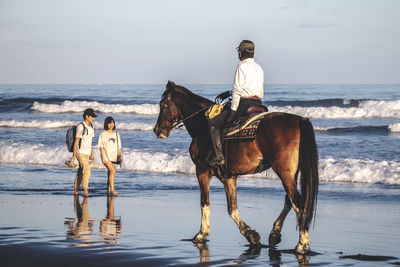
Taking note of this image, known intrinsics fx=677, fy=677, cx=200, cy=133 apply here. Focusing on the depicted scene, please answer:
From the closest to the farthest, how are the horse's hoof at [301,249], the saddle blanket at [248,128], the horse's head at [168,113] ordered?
the horse's hoof at [301,249]
the saddle blanket at [248,128]
the horse's head at [168,113]

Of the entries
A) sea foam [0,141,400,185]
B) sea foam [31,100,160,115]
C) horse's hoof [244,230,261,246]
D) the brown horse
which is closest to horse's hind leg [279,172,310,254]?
the brown horse

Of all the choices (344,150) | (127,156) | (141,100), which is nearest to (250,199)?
(127,156)

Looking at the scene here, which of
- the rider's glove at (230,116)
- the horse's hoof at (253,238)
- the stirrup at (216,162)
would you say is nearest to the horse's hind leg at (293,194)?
the horse's hoof at (253,238)

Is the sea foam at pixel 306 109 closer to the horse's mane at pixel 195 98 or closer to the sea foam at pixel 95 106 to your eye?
the sea foam at pixel 95 106

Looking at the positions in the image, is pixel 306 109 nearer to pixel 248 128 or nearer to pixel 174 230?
pixel 174 230

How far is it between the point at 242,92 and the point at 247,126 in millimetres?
524

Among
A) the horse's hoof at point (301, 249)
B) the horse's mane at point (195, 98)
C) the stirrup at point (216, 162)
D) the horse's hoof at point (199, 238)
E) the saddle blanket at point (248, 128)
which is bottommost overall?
the horse's hoof at point (199, 238)

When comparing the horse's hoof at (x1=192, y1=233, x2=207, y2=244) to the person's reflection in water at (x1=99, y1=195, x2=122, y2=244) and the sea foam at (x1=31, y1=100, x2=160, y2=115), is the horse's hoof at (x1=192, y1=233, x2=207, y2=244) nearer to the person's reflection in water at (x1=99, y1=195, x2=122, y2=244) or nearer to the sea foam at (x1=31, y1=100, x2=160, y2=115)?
the person's reflection in water at (x1=99, y1=195, x2=122, y2=244)

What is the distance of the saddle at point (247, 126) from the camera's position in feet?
29.1

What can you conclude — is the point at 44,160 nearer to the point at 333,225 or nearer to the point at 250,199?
the point at 250,199

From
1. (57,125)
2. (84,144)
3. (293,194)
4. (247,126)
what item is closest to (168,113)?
(247,126)

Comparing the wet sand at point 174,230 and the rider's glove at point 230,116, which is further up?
the rider's glove at point 230,116

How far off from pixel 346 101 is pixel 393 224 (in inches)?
1495

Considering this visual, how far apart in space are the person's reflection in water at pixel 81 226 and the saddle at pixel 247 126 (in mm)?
2356
